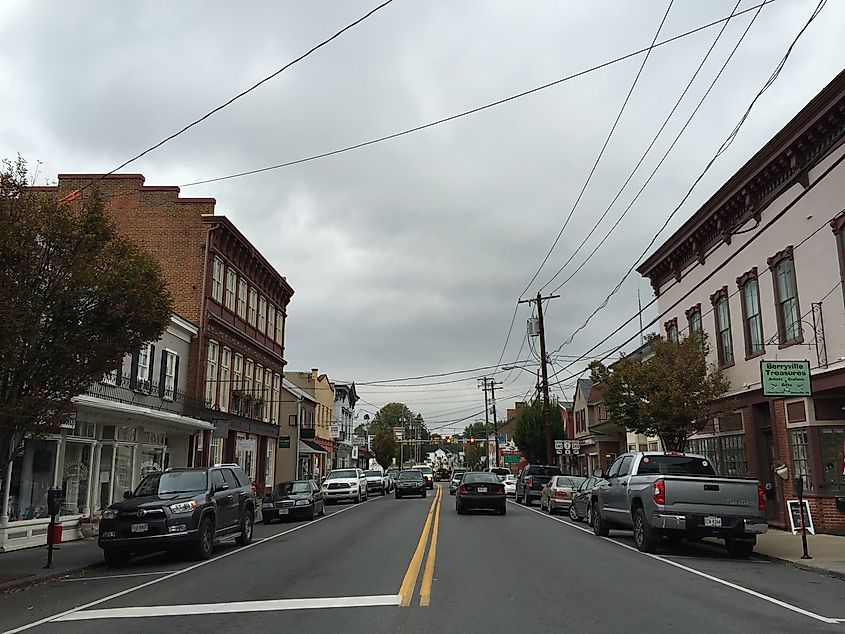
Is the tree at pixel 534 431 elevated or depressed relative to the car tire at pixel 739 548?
elevated

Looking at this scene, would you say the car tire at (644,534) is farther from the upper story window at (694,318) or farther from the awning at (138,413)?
the upper story window at (694,318)

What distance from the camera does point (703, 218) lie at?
2608 centimetres

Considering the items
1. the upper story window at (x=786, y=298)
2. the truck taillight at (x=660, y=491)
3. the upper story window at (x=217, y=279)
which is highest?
the upper story window at (x=217, y=279)

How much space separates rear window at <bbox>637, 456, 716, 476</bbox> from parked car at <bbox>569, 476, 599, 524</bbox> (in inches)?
211

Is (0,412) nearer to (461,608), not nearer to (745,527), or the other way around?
(461,608)

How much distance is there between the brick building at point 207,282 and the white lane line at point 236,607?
2131cm

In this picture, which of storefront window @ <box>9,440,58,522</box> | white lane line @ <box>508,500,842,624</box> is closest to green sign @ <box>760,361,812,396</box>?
white lane line @ <box>508,500,842,624</box>

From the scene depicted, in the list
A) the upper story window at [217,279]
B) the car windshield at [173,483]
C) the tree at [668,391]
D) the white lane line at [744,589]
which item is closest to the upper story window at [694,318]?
the tree at [668,391]

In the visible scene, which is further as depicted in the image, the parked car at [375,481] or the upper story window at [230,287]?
the parked car at [375,481]

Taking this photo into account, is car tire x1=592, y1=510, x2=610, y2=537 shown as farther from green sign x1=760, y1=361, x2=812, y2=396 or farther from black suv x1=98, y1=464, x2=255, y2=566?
black suv x1=98, y1=464, x2=255, y2=566

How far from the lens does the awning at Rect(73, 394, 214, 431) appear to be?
64.7 ft

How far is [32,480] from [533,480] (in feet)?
73.5

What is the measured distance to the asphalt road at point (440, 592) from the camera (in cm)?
883

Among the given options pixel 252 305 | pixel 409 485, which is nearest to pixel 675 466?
pixel 252 305
